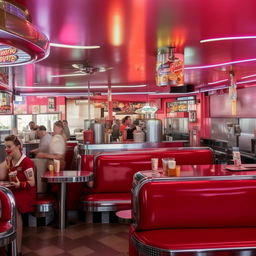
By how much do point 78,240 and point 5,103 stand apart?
9.97 m

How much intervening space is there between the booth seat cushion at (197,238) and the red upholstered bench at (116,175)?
197 cm

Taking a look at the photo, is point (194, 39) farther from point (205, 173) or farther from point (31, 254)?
point (31, 254)

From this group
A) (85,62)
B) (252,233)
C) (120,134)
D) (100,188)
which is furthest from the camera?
(120,134)

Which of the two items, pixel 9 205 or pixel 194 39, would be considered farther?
pixel 194 39

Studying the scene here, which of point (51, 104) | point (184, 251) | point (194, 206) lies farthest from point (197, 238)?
point (51, 104)

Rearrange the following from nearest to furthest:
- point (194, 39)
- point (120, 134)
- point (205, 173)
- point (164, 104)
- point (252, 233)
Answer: point (252, 233), point (205, 173), point (194, 39), point (120, 134), point (164, 104)

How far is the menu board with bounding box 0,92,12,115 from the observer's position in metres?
13.0

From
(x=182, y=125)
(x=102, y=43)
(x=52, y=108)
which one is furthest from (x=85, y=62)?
(x=182, y=125)

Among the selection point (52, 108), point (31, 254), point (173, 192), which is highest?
point (52, 108)

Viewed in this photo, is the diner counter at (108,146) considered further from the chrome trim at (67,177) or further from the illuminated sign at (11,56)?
the illuminated sign at (11,56)

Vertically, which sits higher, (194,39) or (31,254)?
(194,39)

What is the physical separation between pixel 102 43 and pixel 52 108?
37.3 ft

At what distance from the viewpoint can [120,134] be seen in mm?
11078

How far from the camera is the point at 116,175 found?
17.6ft
